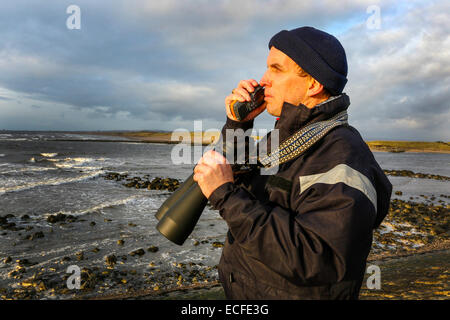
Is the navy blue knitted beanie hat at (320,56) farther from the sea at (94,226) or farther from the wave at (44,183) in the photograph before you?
the wave at (44,183)

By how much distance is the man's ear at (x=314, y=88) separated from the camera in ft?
6.41

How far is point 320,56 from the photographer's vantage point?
6.21 feet

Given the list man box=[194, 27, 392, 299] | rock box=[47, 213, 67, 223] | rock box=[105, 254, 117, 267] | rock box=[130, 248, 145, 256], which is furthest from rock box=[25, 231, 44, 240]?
man box=[194, 27, 392, 299]

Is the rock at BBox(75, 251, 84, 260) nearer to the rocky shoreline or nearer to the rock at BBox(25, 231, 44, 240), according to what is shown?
the rocky shoreline

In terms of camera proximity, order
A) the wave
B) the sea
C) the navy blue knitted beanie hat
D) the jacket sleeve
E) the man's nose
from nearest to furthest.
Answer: the jacket sleeve
the navy blue knitted beanie hat
the man's nose
the sea
the wave

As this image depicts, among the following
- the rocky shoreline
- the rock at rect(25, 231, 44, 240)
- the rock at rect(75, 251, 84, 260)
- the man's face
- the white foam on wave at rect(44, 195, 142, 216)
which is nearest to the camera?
the man's face

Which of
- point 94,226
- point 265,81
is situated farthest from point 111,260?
point 265,81

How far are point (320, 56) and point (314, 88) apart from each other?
209mm

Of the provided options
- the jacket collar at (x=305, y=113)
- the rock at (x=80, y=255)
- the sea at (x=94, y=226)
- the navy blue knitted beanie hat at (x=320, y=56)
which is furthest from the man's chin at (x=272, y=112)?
the rock at (x=80, y=255)

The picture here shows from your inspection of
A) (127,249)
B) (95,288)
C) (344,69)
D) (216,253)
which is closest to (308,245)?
(344,69)

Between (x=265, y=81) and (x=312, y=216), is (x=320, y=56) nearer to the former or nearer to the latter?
(x=265, y=81)

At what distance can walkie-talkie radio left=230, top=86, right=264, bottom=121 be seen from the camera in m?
2.24
